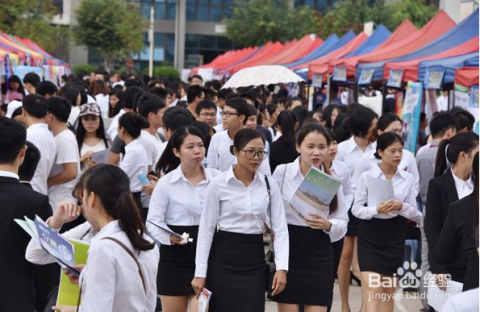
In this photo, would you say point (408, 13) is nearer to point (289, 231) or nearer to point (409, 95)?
point (409, 95)

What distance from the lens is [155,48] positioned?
70125 millimetres

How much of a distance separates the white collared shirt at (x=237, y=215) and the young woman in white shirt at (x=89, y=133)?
108 inches

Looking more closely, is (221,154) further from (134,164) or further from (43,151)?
(43,151)

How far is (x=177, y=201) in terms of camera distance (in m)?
5.93

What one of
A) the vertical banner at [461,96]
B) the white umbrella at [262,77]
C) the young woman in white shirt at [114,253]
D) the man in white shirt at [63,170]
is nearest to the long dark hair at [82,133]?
the man in white shirt at [63,170]

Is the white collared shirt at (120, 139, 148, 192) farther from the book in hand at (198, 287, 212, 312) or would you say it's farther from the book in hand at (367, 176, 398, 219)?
the book in hand at (198, 287, 212, 312)

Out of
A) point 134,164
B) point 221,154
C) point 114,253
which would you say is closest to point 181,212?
point 134,164

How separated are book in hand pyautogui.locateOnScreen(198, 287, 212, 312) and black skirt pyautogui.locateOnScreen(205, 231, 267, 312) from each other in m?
0.15

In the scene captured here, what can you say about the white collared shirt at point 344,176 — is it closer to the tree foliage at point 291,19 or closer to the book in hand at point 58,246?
the book in hand at point 58,246

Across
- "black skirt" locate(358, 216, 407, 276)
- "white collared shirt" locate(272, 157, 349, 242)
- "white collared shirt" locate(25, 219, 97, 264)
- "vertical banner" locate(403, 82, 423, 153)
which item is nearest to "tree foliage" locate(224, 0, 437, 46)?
"vertical banner" locate(403, 82, 423, 153)

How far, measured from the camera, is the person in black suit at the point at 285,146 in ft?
26.7

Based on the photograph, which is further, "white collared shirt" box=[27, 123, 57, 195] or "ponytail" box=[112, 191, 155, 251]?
"white collared shirt" box=[27, 123, 57, 195]

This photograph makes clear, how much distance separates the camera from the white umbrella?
14.6 meters

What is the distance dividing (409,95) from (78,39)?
145 ft
